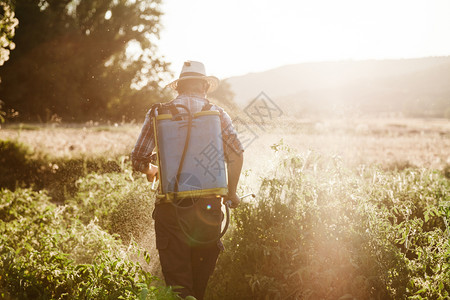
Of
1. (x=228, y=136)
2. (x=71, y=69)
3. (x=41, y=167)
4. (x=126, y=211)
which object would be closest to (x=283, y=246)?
(x=228, y=136)

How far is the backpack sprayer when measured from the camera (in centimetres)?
312

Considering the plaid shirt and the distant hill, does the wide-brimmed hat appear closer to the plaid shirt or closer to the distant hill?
the plaid shirt

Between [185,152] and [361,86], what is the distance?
7231 centimetres

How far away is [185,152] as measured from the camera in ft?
10.2

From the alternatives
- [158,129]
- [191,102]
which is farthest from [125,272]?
[191,102]

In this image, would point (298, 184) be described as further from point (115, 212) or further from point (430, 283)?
point (115, 212)

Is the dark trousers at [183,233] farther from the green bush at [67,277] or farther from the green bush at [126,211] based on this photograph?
the green bush at [126,211]

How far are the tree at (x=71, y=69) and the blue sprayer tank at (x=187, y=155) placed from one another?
64.7 feet

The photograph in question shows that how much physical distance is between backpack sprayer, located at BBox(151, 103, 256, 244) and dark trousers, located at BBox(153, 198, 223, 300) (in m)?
0.13

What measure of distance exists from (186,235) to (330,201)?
199 centimetres

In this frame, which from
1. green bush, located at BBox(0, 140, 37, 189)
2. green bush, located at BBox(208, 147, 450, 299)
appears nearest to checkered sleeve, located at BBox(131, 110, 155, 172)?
green bush, located at BBox(208, 147, 450, 299)

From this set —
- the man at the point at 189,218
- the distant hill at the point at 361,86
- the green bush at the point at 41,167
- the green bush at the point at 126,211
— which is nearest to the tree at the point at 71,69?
the distant hill at the point at 361,86

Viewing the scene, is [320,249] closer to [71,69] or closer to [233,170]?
[233,170]

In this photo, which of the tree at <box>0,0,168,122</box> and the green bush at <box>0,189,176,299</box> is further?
the tree at <box>0,0,168,122</box>
